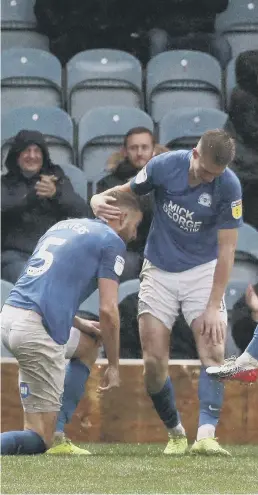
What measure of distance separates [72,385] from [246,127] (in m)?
3.08

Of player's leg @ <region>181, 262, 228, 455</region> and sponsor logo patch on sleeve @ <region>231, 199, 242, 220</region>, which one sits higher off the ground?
sponsor logo patch on sleeve @ <region>231, 199, 242, 220</region>

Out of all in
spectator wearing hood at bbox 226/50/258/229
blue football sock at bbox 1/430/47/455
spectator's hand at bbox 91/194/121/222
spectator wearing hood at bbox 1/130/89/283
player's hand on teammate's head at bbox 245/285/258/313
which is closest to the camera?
blue football sock at bbox 1/430/47/455

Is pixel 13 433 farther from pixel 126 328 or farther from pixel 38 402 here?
pixel 126 328

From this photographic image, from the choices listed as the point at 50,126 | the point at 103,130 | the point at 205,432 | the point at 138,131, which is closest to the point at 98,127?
the point at 103,130

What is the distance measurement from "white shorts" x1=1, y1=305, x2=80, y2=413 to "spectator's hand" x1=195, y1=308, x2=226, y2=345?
845 millimetres

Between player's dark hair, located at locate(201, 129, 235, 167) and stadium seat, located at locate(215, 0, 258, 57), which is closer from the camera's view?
player's dark hair, located at locate(201, 129, 235, 167)

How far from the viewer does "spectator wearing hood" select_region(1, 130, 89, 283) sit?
8000mm

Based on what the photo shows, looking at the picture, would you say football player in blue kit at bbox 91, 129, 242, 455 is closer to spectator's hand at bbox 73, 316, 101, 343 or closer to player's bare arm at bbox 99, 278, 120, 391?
spectator's hand at bbox 73, 316, 101, 343

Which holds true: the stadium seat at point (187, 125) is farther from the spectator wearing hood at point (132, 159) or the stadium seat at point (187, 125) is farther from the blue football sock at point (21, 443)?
the blue football sock at point (21, 443)

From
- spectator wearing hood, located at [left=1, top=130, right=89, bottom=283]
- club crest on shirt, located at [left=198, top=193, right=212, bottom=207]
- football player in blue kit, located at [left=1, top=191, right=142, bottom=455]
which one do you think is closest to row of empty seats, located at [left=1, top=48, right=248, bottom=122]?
spectator wearing hood, located at [left=1, top=130, right=89, bottom=283]

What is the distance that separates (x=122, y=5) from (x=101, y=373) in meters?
4.00

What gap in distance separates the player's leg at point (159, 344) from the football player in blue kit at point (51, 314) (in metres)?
0.70

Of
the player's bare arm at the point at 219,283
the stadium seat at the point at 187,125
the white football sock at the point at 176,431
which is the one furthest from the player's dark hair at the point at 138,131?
the white football sock at the point at 176,431

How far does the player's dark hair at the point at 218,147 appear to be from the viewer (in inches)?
231
